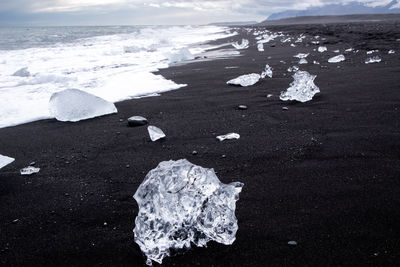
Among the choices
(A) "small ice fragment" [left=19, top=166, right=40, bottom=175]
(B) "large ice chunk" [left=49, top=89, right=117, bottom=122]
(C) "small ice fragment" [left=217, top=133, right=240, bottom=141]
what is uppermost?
(B) "large ice chunk" [left=49, top=89, right=117, bottom=122]

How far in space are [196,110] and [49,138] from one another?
1.46 meters

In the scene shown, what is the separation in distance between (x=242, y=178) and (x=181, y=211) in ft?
2.09

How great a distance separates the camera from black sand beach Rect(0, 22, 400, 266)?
125 centimetres

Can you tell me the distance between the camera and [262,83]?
4207mm

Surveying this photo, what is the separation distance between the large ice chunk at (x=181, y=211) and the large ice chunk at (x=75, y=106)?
219cm

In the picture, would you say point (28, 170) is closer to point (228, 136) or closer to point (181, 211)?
point (181, 211)

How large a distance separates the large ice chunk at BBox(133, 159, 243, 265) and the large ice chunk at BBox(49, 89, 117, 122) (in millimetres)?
2190

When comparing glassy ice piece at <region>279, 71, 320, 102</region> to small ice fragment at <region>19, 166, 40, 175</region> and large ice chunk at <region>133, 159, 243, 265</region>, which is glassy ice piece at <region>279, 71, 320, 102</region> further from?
small ice fragment at <region>19, 166, 40, 175</region>

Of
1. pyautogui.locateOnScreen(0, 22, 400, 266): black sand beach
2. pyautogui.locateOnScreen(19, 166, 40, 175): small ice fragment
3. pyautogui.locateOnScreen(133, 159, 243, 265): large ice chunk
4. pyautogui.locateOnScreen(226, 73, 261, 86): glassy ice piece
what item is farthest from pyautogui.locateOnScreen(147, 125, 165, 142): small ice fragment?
pyautogui.locateOnScreen(226, 73, 261, 86): glassy ice piece

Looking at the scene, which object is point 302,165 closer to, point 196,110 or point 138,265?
point 138,265

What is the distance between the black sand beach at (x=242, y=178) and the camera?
4.09 ft

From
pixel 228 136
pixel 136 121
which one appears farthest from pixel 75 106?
pixel 228 136

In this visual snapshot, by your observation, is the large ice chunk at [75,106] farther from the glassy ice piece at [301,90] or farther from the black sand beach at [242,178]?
the glassy ice piece at [301,90]

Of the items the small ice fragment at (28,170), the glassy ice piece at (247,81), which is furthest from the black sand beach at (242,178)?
the glassy ice piece at (247,81)
